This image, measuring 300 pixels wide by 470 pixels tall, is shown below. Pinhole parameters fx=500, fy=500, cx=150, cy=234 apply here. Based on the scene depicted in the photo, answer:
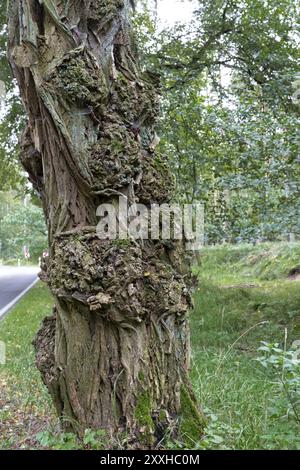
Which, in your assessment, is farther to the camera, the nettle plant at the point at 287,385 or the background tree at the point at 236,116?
the background tree at the point at 236,116

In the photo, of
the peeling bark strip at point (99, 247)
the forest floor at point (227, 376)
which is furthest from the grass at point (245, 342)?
the peeling bark strip at point (99, 247)

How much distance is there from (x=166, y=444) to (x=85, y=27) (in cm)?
298

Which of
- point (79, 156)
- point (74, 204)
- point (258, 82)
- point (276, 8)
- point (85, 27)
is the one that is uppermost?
point (276, 8)

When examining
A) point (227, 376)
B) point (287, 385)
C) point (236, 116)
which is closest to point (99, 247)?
point (287, 385)

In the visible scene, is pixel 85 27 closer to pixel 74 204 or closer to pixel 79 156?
pixel 79 156

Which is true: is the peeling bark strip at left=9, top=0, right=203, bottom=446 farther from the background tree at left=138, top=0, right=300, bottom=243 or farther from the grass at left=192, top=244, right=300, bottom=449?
the background tree at left=138, top=0, right=300, bottom=243

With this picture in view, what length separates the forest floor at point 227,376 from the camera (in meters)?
3.29

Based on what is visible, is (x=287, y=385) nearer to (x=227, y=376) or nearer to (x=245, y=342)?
(x=227, y=376)

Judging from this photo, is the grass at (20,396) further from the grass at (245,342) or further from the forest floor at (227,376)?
the grass at (245,342)

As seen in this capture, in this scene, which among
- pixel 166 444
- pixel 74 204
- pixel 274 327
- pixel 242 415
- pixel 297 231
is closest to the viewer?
pixel 166 444

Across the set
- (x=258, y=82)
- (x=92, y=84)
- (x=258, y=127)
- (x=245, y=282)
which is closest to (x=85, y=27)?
(x=92, y=84)

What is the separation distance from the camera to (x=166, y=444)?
3.31 metres

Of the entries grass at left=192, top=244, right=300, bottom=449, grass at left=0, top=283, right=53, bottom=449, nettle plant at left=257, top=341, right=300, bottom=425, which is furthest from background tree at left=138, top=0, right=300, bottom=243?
nettle plant at left=257, top=341, right=300, bottom=425

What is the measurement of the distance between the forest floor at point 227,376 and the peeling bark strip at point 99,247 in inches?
11.8
